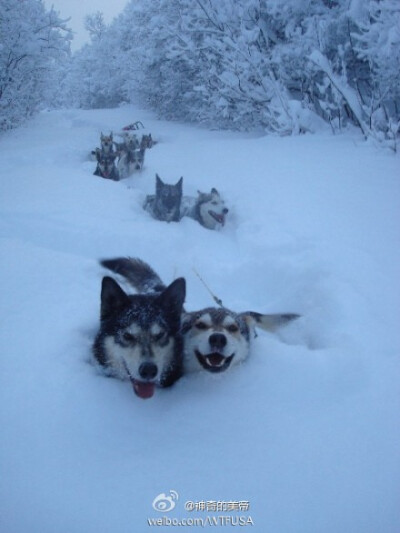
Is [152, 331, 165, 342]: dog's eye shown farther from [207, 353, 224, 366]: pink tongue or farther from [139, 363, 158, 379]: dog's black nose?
[207, 353, 224, 366]: pink tongue

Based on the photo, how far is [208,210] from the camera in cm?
682

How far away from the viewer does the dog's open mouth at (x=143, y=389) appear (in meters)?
2.29

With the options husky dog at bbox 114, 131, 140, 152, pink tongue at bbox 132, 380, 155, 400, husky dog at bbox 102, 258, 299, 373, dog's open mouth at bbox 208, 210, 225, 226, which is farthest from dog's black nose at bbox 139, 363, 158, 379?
husky dog at bbox 114, 131, 140, 152

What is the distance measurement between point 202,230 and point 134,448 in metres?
4.68

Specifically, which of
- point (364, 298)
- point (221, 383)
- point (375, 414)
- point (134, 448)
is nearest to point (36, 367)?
point (134, 448)

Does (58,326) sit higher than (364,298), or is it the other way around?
(364,298)

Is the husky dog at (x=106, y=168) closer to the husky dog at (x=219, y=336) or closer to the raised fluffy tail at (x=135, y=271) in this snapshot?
the raised fluffy tail at (x=135, y=271)

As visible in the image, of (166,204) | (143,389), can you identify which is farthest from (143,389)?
(166,204)

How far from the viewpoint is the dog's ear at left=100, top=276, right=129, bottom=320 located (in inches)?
99.7

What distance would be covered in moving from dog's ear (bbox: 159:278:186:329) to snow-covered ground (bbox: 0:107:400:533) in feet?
1.38

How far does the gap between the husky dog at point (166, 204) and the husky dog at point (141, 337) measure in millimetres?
4197

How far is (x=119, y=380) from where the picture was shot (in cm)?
247

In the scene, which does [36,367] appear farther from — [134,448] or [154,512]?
[154,512]

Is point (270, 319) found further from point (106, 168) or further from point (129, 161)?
point (129, 161)
